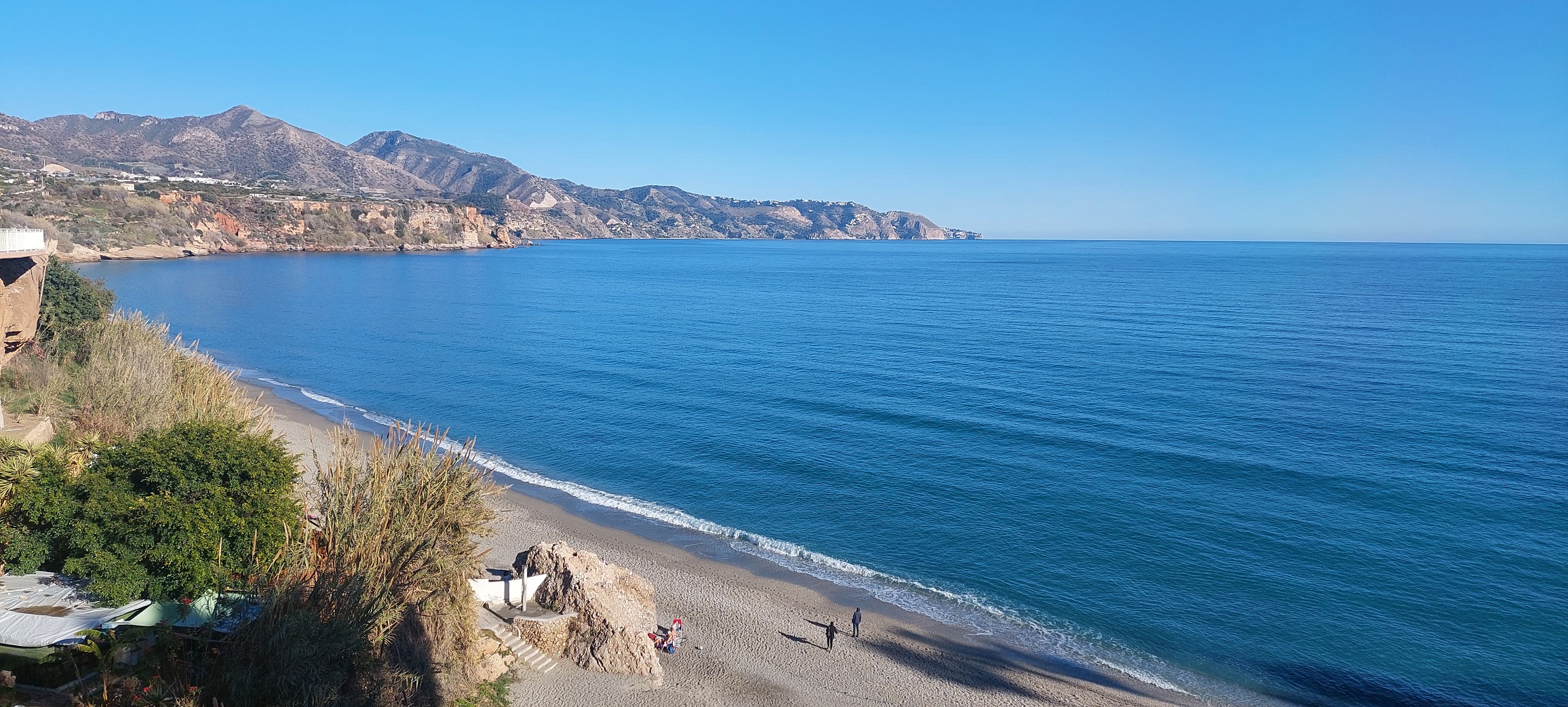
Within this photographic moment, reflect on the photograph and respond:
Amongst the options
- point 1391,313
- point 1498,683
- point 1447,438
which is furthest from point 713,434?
point 1391,313

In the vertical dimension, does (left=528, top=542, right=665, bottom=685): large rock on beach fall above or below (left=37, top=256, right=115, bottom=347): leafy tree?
below

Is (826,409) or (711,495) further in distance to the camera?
(826,409)

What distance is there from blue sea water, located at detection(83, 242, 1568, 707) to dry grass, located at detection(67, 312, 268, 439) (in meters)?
11.7

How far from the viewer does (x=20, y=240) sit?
89.9 feet

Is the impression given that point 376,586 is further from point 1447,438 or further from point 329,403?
point 1447,438

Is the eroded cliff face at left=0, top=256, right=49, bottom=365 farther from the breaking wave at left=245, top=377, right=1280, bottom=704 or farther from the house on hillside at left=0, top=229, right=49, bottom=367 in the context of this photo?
the breaking wave at left=245, top=377, right=1280, bottom=704

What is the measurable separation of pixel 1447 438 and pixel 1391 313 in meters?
50.4

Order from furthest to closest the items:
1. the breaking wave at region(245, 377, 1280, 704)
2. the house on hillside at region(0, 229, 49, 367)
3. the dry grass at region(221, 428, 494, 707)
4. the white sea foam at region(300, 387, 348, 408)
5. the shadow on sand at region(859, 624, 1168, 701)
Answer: the white sea foam at region(300, 387, 348, 408) → the house on hillside at region(0, 229, 49, 367) → the breaking wave at region(245, 377, 1280, 704) → the shadow on sand at region(859, 624, 1168, 701) → the dry grass at region(221, 428, 494, 707)

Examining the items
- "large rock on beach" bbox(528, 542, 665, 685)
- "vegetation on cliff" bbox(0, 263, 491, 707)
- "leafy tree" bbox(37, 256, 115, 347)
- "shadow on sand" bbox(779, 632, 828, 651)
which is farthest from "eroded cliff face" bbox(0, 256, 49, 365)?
"shadow on sand" bbox(779, 632, 828, 651)

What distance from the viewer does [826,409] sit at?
45812 millimetres

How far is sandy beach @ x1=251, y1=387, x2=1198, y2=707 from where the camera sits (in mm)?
19906

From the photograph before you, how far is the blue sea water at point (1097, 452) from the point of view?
78.6ft

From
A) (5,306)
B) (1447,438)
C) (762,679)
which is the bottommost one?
(762,679)

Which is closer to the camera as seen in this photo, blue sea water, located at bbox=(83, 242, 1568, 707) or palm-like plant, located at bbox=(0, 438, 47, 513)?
palm-like plant, located at bbox=(0, 438, 47, 513)
